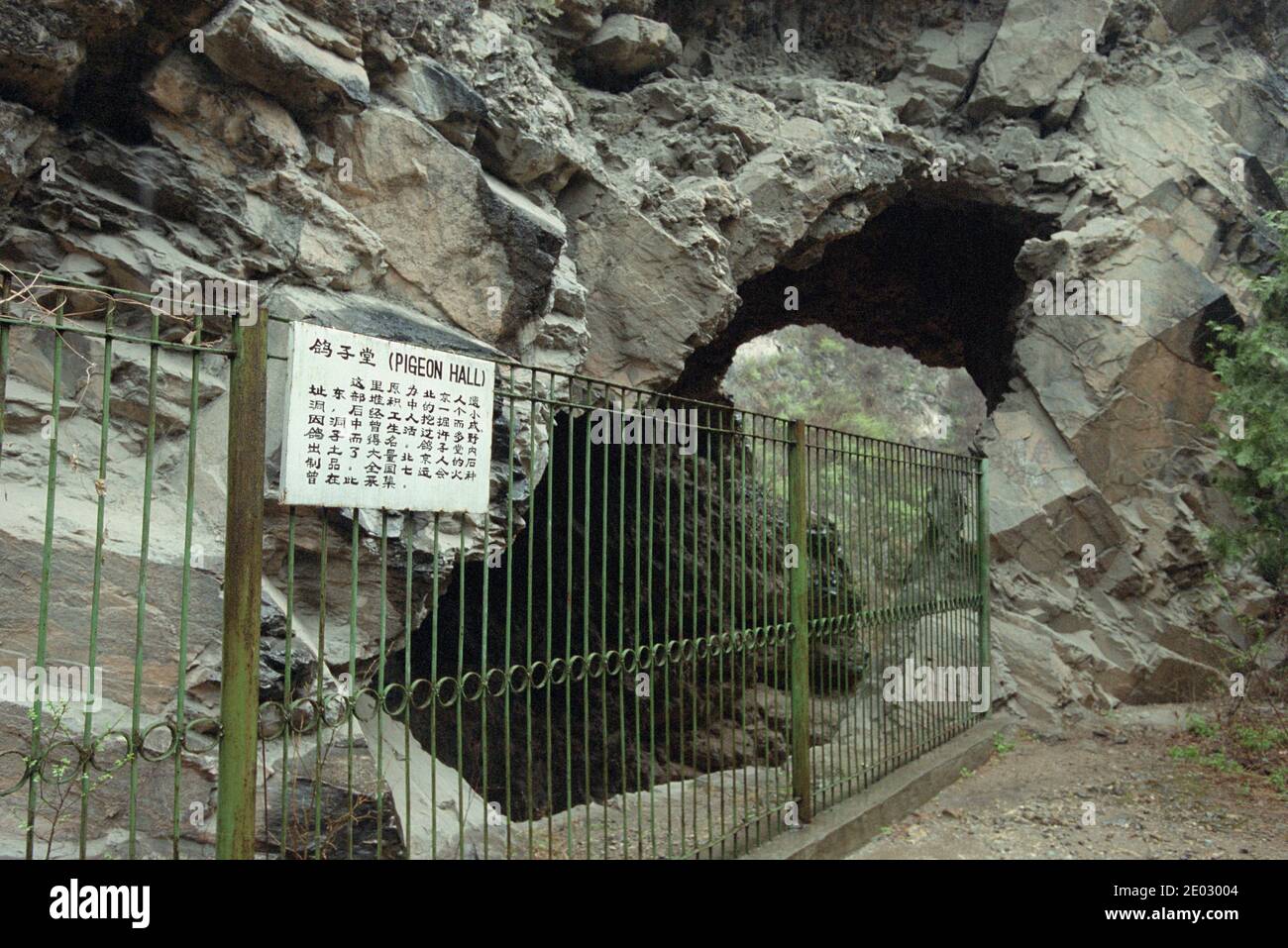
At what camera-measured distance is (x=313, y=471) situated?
285 cm

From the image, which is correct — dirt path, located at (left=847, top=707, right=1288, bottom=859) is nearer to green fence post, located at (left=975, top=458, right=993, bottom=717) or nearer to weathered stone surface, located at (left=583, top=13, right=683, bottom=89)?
green fence post, located at (left=975, top=458, right=993, bottom=717)

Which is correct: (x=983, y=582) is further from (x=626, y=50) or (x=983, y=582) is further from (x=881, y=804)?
(x=626, y=50)

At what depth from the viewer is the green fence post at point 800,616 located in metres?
5.37

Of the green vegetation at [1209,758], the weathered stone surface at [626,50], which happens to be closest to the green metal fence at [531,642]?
the green vegetation at [1209,758]

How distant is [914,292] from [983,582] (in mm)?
4845

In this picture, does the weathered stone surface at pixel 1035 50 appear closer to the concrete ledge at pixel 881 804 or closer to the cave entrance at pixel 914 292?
the cave entrance at pixel 914 292

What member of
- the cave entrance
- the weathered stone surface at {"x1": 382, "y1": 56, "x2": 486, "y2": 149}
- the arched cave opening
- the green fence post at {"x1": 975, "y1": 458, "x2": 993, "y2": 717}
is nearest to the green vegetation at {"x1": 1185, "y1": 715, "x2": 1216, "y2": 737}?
the green fence post at {"x1": 975, "y1": 458, "x2": 993, "y2": 717}

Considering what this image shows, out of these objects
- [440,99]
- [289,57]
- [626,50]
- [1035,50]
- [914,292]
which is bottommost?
[289,57]

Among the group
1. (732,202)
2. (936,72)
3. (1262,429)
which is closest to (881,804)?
(1262,429)

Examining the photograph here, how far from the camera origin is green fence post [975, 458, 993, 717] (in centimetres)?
877

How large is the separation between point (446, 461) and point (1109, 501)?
29.0 ft

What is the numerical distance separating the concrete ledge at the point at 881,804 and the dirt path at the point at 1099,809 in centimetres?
9

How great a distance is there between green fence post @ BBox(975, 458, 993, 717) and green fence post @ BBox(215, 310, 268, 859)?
738 centimetres

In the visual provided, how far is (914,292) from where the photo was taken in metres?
12.3
